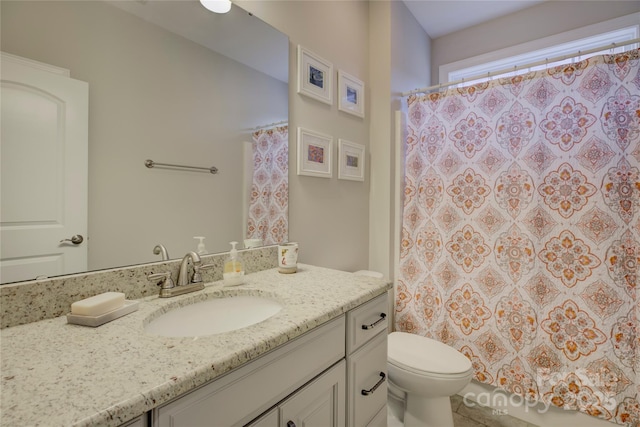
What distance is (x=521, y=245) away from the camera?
1701 millimetres

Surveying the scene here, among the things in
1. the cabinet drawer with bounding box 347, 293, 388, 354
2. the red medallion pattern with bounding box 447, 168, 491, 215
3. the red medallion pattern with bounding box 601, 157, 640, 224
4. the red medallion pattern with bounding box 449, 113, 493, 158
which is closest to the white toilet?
the cabinet drawer with bounding box 347, 293, 388, 354

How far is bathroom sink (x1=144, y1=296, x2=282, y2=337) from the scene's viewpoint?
2.82ft

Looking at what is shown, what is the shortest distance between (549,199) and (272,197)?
4.99 feet

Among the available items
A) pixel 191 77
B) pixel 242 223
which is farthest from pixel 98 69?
pixel 242 223

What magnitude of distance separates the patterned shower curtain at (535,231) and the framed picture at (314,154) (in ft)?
2.23

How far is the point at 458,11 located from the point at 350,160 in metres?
1.48

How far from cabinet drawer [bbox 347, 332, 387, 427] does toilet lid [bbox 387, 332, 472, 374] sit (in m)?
0.39

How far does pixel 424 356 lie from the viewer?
154 centimetres

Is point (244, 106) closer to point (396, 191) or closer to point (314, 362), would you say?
point (314, 362)

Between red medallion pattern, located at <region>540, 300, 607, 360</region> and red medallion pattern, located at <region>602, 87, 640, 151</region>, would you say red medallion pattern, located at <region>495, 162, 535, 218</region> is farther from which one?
red medallion pattern, located at <region>540, 300, 607, 360</region>

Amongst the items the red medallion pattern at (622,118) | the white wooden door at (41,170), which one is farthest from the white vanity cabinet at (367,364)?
the red medallion pattern at (622,118)

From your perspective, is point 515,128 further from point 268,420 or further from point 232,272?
point 268,420

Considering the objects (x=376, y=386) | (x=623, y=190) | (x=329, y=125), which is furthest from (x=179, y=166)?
(x=623, y=190)

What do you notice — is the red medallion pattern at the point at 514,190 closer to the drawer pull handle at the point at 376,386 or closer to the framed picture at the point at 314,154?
the framed picture at the point at 314,154
